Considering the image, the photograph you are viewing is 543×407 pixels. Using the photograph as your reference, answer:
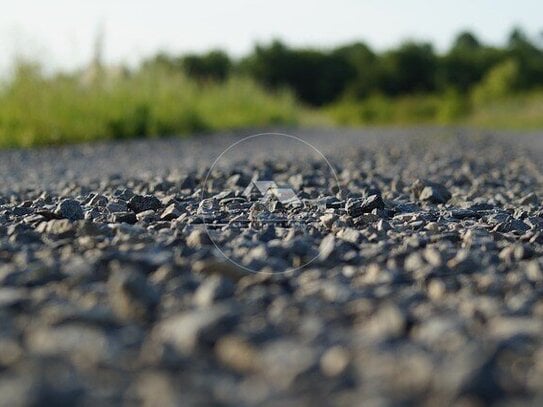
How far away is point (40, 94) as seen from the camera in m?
10.4

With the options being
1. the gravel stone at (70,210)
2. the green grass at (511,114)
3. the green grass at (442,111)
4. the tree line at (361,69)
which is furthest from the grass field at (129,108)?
the tree line at (361,69)

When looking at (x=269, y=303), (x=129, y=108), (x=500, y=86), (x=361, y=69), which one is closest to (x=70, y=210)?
(x=269, y=303)

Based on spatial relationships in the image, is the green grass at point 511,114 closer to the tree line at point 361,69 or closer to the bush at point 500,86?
the bush at point 500,86

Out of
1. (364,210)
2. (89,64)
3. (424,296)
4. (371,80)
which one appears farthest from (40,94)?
(371,80)

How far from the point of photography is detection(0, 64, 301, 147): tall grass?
397 inches

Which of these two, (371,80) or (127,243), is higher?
(127,243)

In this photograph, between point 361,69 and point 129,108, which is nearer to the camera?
point 129,108

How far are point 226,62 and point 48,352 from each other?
35.9m

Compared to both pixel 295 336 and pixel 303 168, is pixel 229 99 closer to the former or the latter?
pixel 303 168

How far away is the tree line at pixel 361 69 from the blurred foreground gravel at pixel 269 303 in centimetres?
3174

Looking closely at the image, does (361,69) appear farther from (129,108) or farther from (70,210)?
(70,210)

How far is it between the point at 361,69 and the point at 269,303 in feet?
114

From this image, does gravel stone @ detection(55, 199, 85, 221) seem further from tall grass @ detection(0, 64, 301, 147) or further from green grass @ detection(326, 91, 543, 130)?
green grass @ detection(326, 91, 543, 130)

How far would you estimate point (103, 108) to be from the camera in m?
11.2
